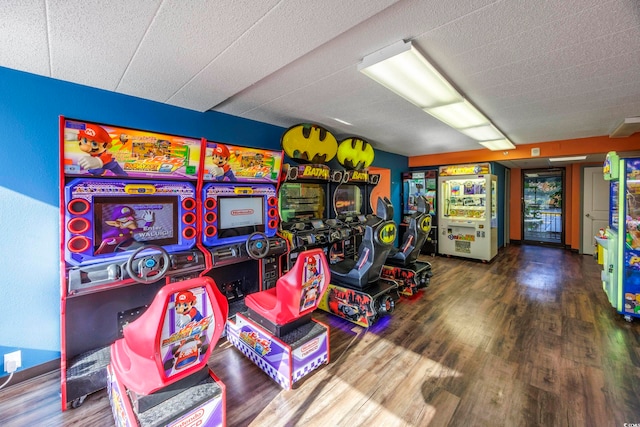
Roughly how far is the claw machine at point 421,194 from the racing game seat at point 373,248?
11.4 ft

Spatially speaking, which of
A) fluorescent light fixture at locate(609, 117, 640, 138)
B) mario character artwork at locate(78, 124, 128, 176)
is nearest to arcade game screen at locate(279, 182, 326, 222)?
mario character artwork at locate(78, 124, 128, 176)

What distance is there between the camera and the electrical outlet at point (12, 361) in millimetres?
2025

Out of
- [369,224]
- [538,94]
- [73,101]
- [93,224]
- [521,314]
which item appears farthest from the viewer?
[521,314]

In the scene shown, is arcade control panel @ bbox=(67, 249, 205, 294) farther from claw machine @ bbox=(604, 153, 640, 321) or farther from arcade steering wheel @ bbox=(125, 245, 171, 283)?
claw machine @ bbox=(604, 153, 640, 321)

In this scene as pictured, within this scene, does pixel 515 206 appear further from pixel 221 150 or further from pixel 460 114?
pixel 221 150

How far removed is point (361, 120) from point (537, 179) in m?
6.92

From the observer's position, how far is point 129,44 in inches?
67.1

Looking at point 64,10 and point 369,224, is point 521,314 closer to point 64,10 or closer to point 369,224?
point 369,224

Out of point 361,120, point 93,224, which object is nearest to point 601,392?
point 361,120

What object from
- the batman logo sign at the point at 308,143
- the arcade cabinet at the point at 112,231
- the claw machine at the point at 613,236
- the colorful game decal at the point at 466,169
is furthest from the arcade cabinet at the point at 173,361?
the colorful game decal at the point at 466,169

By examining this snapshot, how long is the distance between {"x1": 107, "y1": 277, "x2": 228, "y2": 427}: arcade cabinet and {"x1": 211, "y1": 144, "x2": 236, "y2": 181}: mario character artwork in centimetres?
139

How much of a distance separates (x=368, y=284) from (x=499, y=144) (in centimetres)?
374

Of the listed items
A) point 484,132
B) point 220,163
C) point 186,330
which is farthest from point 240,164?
point 484,132

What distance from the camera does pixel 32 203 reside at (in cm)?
215
